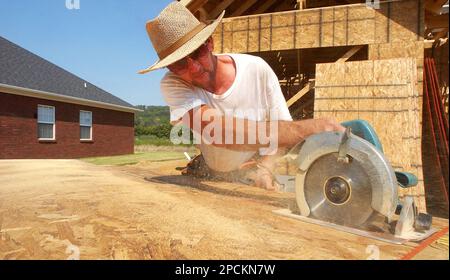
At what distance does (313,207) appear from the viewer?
1.92m

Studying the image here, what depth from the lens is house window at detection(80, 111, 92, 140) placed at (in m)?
13.9

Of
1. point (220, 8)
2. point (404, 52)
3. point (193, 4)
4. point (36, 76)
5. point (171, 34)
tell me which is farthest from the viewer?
point (36, 76)

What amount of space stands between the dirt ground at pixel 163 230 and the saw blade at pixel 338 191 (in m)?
0.13

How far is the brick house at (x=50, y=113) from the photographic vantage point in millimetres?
10727

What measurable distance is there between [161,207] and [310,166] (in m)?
0.97

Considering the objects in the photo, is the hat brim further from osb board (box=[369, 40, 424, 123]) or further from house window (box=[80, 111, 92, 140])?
house window (box=[80, 111, 92, 140])

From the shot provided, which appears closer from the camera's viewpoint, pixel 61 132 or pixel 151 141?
pixel 61 132

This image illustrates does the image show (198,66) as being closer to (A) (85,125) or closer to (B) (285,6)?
(B) (285,6)

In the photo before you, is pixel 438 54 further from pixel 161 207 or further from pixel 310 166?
pixel 161 207

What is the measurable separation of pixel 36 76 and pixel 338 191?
13.3 m

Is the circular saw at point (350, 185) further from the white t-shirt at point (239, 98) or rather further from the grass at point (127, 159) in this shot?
the grass at point (127, 159)

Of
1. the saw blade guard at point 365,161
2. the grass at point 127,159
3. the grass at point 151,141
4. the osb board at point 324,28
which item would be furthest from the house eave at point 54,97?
the saw blade guard at point 365,161

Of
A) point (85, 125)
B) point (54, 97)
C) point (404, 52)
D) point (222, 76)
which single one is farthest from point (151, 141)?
point (222, 76)

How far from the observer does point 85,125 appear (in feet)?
46.1
